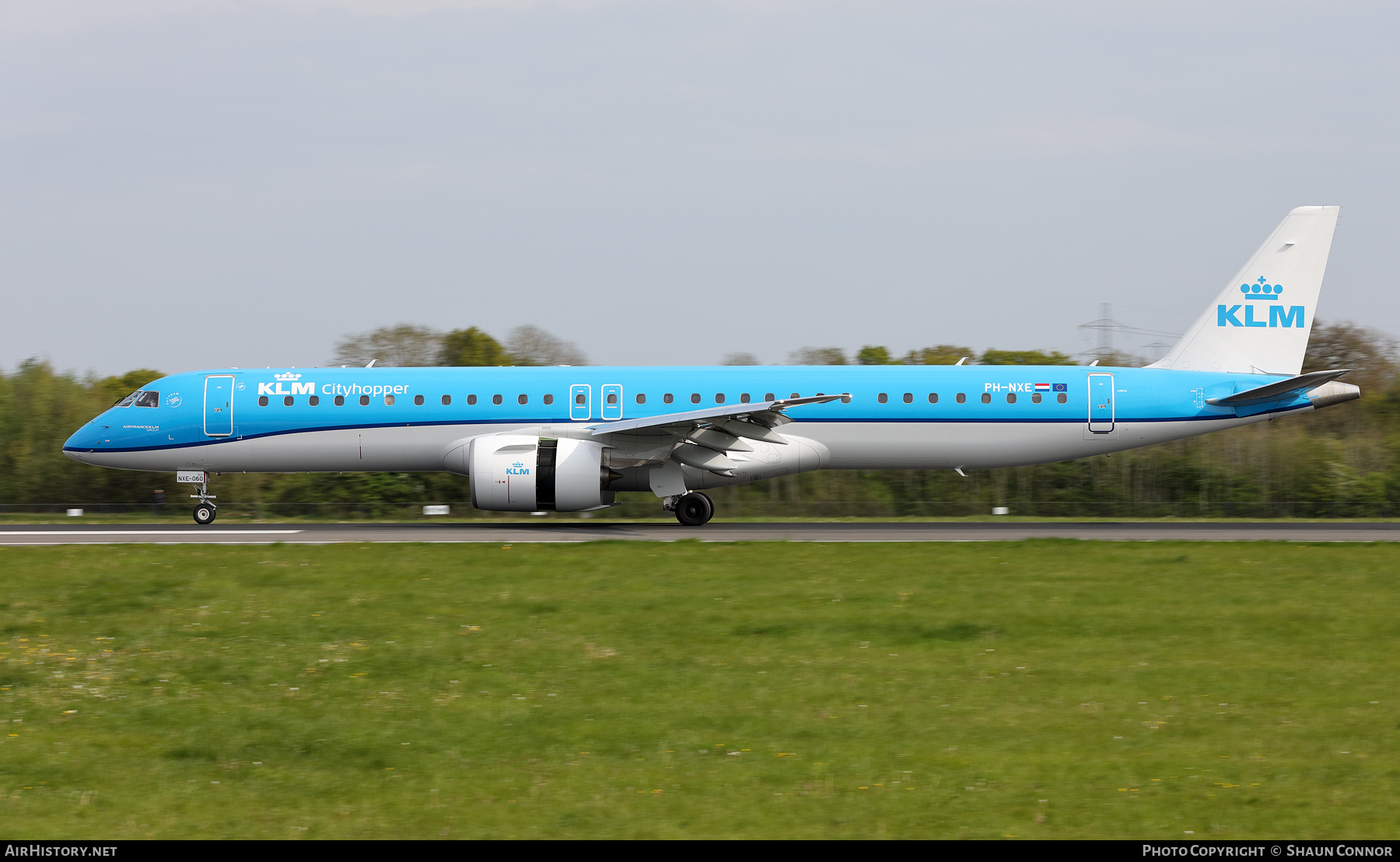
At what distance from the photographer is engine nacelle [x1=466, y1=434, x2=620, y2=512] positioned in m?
24.5

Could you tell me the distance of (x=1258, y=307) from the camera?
2983 cm

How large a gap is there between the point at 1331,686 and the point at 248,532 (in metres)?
21.6

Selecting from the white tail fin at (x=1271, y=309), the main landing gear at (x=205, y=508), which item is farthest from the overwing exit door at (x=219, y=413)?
the white tail fin at (x=1271, y=309)

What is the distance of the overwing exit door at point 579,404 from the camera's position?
27.4 m

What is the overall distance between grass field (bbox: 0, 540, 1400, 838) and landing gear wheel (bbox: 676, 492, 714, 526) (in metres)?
8.62

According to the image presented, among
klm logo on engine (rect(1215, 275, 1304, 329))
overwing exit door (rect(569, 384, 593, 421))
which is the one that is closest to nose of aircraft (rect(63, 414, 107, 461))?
overwing exit door (rect(569, 384, 593, 421))

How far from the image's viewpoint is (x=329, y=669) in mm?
11750

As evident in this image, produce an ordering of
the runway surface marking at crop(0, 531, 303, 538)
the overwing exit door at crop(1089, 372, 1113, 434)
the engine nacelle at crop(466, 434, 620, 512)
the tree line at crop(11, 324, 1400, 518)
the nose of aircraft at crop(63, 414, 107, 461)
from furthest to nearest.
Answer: the tree line at crop(11, 324, 1400, 518)
the overwing exit door at crop(1089, 372, 1113, 434)
the nose of aircraft at crop(63, 414, 107, 461)
the runway surface marking at crop(0, 531, 303, 538)
the engine nacelle at crop(466, 434, 620, 512)

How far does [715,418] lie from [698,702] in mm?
14523

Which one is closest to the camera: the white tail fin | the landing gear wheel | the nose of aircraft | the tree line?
the landing gear wheel

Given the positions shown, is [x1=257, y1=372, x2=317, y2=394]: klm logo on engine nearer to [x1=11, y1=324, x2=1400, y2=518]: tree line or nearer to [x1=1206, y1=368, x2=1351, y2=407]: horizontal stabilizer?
[x1=11, y1=324, x2=1400, y2=518]: tree line

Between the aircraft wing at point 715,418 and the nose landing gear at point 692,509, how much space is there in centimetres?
231

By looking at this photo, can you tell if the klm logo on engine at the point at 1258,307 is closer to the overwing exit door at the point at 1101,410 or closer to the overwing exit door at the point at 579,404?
the overwing exit door at the point at 1101,410

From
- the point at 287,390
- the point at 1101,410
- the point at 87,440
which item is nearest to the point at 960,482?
the point at 1101,410
